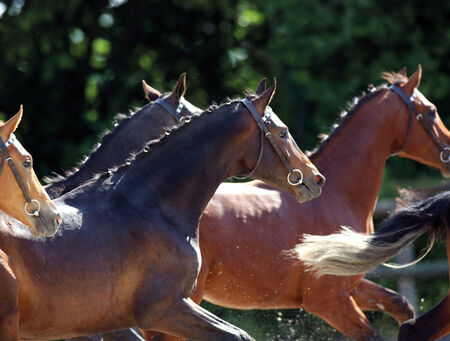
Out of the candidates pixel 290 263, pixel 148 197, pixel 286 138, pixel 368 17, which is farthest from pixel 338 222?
pixel 368 17

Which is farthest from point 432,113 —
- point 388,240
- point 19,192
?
point 19,192

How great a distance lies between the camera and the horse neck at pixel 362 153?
6.43m

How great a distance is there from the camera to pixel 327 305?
6004 mm

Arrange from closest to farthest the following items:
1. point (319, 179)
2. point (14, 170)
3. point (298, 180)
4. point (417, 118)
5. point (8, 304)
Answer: point (8, 304), point (14, 170), point (298, 180), point (319, 179), point (417, 118)

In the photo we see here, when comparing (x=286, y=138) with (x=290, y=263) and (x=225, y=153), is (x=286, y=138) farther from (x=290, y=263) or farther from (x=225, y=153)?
(x=290, y=263)

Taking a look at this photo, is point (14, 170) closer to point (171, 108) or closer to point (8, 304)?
point (8, 304)

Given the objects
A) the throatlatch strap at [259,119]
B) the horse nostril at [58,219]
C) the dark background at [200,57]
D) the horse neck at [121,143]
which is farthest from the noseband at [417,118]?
the horse nostril at [58,219]

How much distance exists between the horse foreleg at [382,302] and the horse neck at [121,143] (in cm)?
188

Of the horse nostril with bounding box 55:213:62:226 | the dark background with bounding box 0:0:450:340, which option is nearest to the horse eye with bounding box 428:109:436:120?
the dark background with bounding box 0:0:450:340

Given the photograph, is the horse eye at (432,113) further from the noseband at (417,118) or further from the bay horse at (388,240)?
the bay horse at (388,240)

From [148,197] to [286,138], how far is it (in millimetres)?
790

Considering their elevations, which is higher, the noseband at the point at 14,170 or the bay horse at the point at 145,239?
the noseband at the point at 14,170

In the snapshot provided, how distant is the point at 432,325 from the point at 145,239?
1563 mm

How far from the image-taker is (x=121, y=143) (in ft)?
18.1
